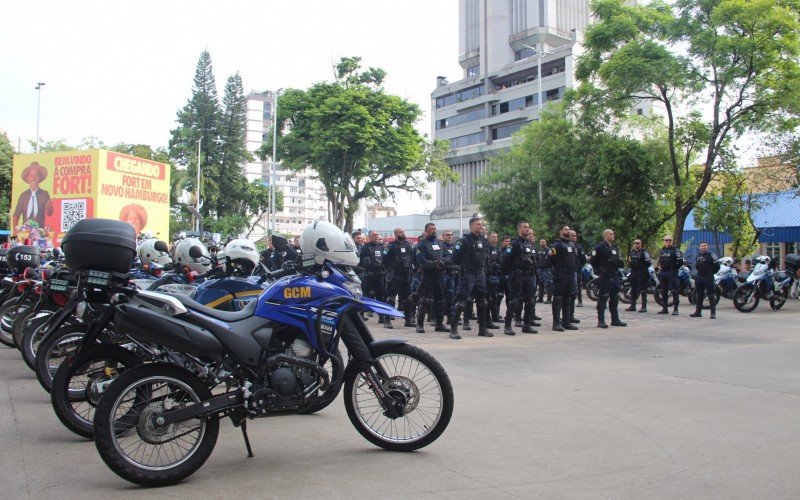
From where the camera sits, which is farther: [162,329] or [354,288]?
[354,288]

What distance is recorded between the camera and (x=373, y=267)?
1481 centimetres

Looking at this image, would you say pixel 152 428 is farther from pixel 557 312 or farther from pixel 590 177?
pixel 590 177

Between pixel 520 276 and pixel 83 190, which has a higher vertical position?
pixel 83 190

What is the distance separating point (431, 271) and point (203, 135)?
5750 centimetres

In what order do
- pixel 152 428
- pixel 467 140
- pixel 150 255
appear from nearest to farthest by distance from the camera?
1. pixel 152 428
2. pixel 150 255
3. pixel 467 140

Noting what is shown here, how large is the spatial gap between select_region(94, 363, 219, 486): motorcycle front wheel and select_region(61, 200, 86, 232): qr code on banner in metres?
32.7

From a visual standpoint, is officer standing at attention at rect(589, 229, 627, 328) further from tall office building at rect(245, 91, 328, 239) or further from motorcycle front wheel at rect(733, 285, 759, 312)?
tall office building at rect(245, 91, 328, 239)

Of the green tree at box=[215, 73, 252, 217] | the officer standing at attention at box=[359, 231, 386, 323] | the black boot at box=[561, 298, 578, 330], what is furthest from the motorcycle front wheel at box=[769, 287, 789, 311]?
the green tree at box=[215, 73, 252, 217]

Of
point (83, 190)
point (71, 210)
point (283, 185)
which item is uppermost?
point (283, 185)

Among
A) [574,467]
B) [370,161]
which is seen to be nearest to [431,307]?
[574,467]

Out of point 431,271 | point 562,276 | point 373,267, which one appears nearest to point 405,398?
point 431,271

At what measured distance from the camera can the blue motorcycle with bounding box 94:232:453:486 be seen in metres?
3.92

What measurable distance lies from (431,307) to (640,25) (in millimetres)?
15380

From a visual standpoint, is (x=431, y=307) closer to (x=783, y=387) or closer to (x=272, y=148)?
(x=783, y=387)
